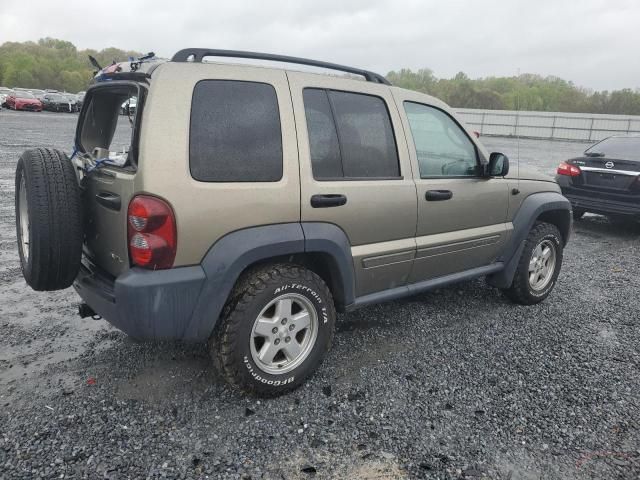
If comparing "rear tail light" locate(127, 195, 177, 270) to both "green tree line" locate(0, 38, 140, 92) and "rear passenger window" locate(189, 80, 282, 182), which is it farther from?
"green tree line" locate(0, 38, 140, 92)

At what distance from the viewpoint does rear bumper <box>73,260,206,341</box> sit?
2.43 meters

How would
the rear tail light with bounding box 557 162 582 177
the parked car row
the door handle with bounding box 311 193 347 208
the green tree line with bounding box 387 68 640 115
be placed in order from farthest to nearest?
the green tree line with bounding box 387 68 640 115, the parked car row, the rear tail light with bounding box 557 162 582 177, the door handle with bounding box 311 193 347 208

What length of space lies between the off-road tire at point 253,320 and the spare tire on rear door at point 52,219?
901 mm

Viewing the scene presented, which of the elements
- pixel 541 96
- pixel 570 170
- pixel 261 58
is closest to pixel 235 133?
pixel 261 58

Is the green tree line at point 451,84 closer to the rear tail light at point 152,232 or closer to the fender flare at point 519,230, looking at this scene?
the fender flare at point 519,230

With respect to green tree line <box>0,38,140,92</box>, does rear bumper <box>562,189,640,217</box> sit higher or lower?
lower

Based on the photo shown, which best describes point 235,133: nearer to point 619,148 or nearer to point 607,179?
Result: point 607,179

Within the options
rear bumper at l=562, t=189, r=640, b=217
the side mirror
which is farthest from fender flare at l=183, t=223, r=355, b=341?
rear bumper at l=562, t=189, r=640, b=217

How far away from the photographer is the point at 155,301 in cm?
244

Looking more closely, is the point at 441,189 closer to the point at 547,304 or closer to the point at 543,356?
the point at 543,356

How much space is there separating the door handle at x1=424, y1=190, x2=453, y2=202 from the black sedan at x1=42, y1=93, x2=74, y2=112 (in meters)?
41.6

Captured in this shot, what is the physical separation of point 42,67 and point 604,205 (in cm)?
10668

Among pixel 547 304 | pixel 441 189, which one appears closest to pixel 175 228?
pixel 441 189

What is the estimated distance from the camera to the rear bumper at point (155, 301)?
2.43m
